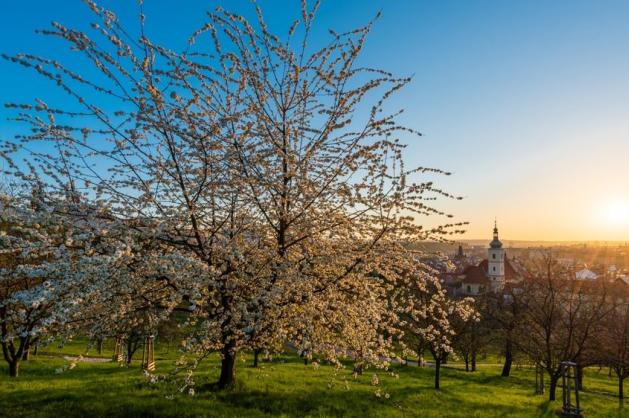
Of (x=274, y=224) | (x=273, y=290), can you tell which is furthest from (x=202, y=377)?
(x=273, y=290)

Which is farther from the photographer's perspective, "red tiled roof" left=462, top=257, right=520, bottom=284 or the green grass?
"red tiled roof" left=462, top=257, right=520, bottom=284

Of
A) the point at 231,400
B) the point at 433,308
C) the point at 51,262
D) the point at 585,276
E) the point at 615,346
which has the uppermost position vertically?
the point at 51,262

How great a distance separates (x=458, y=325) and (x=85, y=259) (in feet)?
88.0

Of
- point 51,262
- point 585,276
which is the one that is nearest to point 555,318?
point 51,262

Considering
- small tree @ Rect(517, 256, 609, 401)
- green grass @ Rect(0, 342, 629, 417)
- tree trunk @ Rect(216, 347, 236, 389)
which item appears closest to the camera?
green grass @ Rect(0, 342, 629, 417)

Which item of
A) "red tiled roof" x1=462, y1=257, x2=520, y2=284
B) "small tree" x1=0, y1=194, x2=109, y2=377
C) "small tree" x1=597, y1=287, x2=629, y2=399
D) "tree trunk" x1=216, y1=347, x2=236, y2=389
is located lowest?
"red tiled roof" x1=462, y1=257, x2=520, y2=284

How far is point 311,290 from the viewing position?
7.94 m

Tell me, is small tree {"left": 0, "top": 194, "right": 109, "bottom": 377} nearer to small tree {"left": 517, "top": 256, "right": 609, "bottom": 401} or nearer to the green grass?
the green grass

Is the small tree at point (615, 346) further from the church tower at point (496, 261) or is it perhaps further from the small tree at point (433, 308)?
the church tower at point (496, 261)

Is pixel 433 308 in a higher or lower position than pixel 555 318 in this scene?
higher

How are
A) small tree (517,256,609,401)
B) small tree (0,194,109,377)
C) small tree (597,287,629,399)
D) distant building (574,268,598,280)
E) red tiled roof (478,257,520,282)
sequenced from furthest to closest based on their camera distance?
red tiled roof (478,257,520,282) < distant building (574,268,598,280) < small tree (597,287,629,399) < small tree (517,256,609,401) < small tree (0,194,109,377)

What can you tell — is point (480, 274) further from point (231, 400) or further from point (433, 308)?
point (231, 400)

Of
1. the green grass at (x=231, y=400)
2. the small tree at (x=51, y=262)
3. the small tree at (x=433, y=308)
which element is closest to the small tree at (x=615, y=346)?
the green grass at (x=231, y=400)

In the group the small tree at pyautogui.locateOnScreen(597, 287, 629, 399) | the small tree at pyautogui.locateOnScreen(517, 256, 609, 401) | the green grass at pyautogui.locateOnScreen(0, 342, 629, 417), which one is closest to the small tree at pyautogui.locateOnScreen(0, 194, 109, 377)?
the green grass at pyautogui.locateOnScreen(0, 342, 629, 417)
